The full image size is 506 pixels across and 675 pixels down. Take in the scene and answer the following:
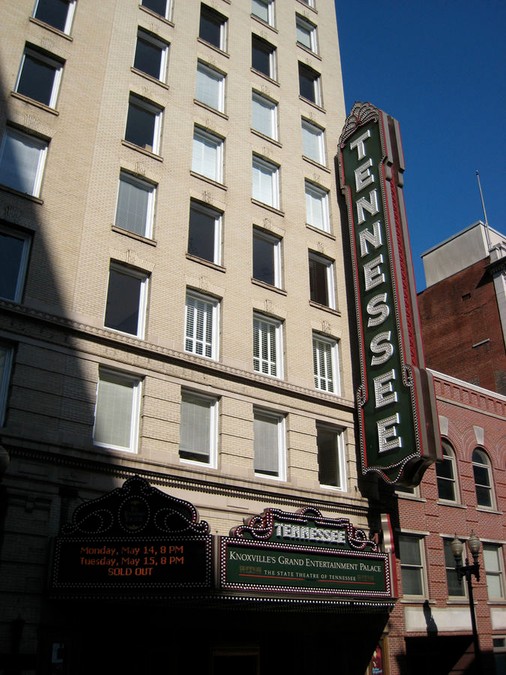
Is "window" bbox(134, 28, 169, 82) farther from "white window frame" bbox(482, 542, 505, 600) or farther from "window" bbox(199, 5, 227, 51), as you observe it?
"white window frame" bbox(482, 542, 505, 600)

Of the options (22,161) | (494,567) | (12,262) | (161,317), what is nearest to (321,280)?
(161,317)

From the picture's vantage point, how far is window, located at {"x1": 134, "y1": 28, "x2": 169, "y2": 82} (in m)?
26.2

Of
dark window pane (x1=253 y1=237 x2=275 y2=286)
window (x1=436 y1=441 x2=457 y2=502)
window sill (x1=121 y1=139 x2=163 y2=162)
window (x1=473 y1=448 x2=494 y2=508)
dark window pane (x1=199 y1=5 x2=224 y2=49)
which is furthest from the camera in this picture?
dark window pane (x1=199 y1=5 x2=224 y2=49)

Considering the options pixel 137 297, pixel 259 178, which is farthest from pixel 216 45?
pixel 137 297

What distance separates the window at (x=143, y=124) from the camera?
2422cm

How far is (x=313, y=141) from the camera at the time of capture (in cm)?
3145

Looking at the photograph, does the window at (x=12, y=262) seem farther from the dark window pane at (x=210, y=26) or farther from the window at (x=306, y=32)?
the window at (x=306, y=32)

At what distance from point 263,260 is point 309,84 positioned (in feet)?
41.3

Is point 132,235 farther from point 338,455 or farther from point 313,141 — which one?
point 313,141

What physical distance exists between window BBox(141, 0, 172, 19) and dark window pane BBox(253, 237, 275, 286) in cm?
1050

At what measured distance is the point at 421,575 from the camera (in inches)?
981

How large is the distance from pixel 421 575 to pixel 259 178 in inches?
667

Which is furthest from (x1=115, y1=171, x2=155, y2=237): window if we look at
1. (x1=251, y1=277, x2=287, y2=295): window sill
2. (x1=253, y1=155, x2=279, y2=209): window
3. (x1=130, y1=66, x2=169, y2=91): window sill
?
(x1=253, y1=155, x2=279, y2=209): window

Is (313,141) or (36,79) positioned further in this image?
(313,141)
